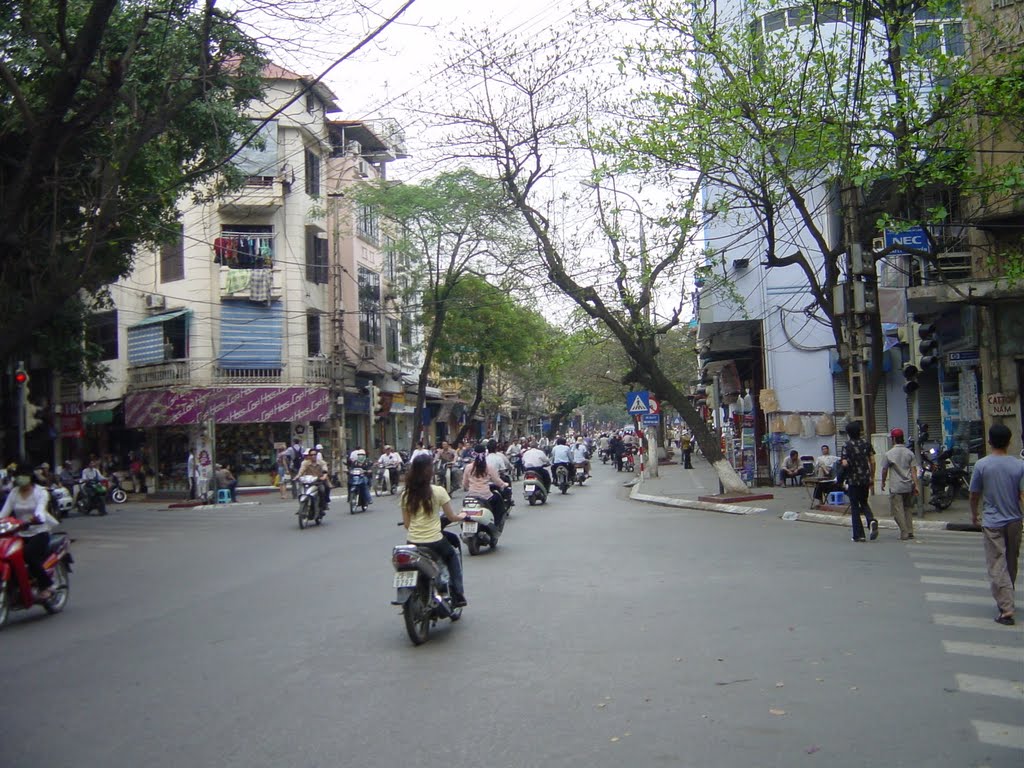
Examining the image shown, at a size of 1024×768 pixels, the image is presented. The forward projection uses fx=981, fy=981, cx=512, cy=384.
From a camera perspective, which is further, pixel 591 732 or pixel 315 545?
pixel 315 545

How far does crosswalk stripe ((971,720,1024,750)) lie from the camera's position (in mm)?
5105

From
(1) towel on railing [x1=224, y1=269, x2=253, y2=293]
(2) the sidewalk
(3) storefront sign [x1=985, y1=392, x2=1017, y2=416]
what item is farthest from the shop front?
(3) storefront sign [x1=985, y1=392, x2=1017, y2=416]

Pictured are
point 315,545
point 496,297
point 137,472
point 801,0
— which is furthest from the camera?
point 496,297

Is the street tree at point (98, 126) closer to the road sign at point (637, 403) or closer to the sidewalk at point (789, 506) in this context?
the sidewalk at point (789, 506)

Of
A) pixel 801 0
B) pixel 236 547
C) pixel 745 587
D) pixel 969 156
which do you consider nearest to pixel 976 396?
pixel 969 156

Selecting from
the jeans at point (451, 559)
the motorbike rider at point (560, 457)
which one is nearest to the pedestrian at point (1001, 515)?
the jeans at point (451, 559)

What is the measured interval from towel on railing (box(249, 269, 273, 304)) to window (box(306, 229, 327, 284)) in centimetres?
201

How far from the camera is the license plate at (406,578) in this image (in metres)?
7.90

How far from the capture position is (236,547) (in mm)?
16594

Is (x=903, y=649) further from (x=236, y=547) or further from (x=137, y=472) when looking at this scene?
(x=137, y=472)

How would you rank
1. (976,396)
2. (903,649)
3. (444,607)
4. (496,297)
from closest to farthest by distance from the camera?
(903,649)
(444,607)
(976,396)
(496,297)

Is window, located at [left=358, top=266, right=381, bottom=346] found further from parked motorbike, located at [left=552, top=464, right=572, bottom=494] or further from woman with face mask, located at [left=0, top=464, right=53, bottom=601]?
woman with face mask, located at [left=0, top=464, right=53, bottom=601]

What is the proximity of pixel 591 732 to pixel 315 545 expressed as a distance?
11425mm

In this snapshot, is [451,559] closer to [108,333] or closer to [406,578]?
[406,578]
